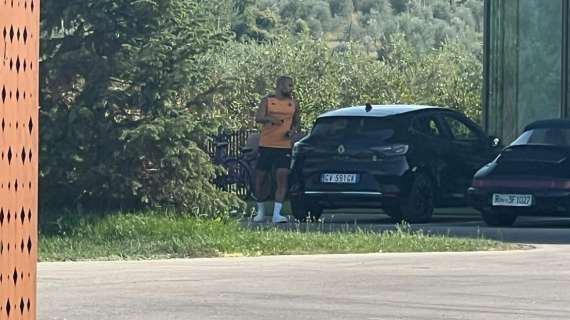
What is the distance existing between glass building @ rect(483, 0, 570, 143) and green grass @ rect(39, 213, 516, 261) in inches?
396

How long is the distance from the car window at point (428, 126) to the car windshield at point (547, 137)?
1141mm

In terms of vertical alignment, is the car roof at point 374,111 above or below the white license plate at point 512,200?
above

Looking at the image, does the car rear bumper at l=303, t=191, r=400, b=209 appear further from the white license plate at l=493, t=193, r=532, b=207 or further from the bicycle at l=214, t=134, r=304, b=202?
the bicycle at l=214, t=134, r=304, b=202

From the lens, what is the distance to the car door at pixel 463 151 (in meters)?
19.5

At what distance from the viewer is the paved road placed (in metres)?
9.01

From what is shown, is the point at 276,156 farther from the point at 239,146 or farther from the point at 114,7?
the point at 239,146

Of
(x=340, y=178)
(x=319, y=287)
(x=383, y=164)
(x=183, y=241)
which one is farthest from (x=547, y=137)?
(x=319, y=287)

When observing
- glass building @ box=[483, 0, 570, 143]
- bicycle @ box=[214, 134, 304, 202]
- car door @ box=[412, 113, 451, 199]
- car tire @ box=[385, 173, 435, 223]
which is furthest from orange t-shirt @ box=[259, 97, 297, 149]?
glass building @ box=[483, 0, 570, 143]

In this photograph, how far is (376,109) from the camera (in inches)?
771

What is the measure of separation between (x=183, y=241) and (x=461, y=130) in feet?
25.1

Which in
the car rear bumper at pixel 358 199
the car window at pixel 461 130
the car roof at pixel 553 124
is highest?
the car roof at pixel 553 124

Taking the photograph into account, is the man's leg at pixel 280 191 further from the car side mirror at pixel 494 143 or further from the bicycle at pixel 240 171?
the bicycle at pixel 240 171

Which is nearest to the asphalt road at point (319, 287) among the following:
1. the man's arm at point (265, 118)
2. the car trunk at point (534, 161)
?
the car trunk at point (534, 161)

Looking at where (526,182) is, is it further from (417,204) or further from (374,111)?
(374,111)
